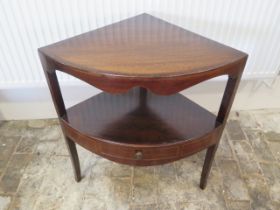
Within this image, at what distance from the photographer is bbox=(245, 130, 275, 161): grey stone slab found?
1.34 m

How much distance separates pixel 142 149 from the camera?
32.5 inches

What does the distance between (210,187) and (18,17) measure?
45.3 inches

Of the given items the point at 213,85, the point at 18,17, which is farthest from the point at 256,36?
the point at 18,17

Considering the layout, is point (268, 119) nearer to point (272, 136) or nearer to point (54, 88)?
point (272, 136)

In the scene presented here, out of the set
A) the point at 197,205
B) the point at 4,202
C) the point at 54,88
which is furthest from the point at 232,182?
the point at 4,202

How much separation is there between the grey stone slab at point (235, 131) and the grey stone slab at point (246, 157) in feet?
0.13

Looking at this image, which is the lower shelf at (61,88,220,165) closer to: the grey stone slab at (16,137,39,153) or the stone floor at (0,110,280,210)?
the stone floor at (0,110,280,210)

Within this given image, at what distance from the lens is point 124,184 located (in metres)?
1.20

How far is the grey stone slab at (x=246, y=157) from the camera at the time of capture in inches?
49.9

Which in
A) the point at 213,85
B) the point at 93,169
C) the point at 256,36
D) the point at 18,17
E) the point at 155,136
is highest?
the point at 18,17

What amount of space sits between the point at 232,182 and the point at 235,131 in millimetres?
374

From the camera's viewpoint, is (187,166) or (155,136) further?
(187,166)

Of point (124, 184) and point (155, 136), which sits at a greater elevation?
point (155, 136)

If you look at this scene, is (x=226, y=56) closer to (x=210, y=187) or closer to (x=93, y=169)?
(x=210, y=187)
